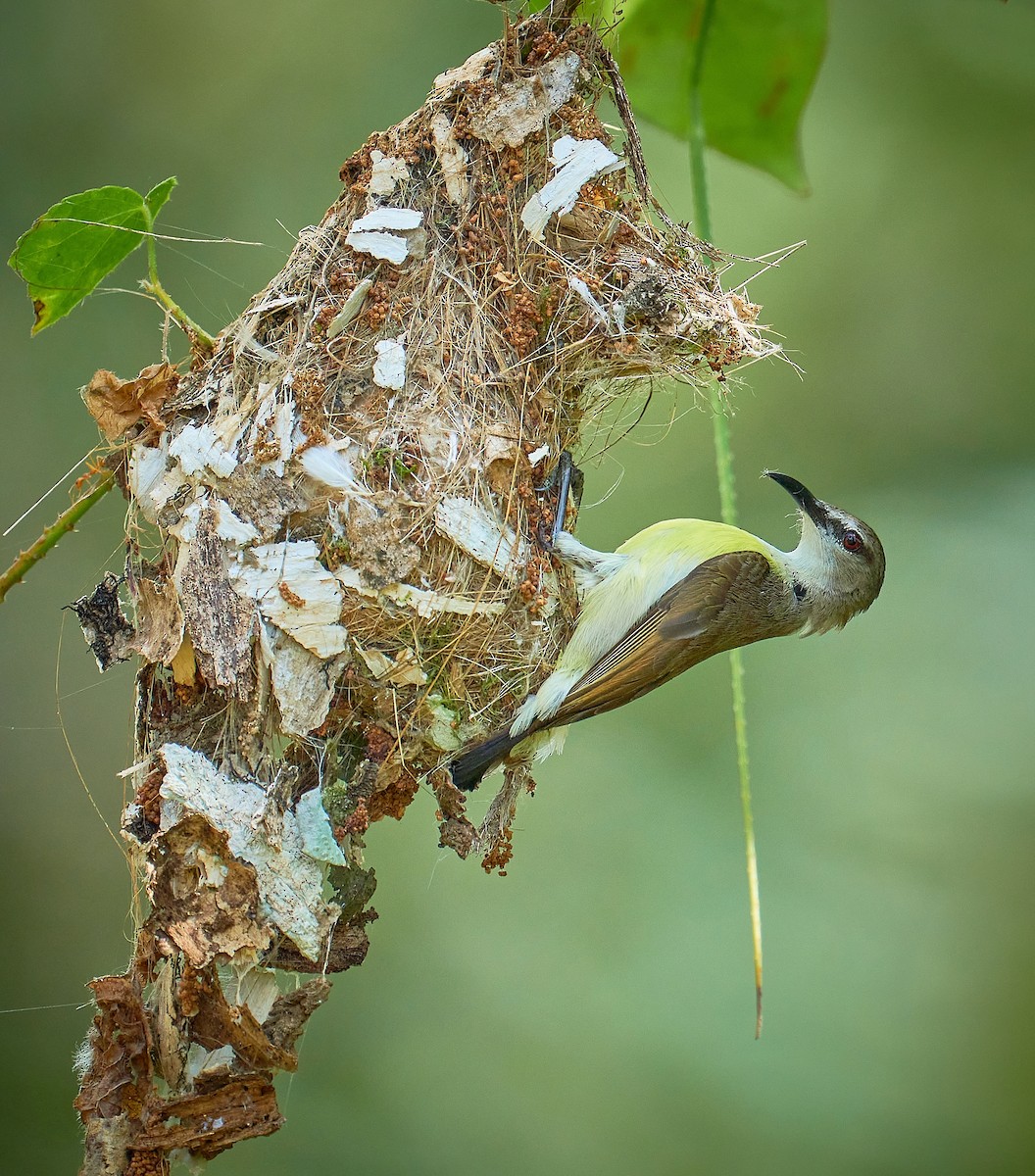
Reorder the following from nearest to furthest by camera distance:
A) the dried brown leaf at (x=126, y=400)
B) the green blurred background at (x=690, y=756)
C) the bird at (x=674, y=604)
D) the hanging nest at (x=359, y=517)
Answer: the hanging nest at (x=359, y=517)
the dried brown leaf at (x=126, y=400)
the bird at (x=674, y=604)
the green blurred background at (x=690, y=756)

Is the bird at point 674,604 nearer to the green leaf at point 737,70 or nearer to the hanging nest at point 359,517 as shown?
the hanging nest at point 359,517

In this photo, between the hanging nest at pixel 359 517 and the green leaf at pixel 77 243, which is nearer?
the hanging nest at pixel 359 517

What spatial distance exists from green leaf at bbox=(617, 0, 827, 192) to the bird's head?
0.90 meters

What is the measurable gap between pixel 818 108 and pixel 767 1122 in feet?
14.1

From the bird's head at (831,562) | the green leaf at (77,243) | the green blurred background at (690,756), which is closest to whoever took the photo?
the green leaf at (77,243)

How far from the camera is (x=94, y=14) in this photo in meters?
4.34

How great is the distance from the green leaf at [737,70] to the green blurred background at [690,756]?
6.13 ft

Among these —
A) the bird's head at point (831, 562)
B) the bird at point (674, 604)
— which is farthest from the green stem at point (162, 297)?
the bird's head at point (831, 562)

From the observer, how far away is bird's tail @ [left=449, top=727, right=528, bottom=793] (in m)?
2.34

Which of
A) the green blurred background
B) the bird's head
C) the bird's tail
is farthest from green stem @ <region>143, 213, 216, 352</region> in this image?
the green blurred background

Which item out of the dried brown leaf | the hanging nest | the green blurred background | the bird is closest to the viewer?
the hanging nest

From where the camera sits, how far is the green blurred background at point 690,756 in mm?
4359

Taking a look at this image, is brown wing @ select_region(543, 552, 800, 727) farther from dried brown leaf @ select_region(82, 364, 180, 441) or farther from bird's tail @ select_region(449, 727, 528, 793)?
dried brown leaf @ select_region(82, 364, 180, 441)

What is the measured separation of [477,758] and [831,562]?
132 cm
